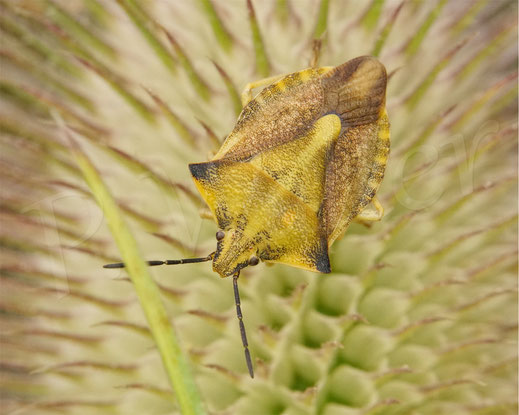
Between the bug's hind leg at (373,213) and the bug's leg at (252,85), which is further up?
the bug's leg at (252,85)

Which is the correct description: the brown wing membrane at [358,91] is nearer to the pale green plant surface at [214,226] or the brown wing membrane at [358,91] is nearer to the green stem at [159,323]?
the pale green plant surface at [214,226]

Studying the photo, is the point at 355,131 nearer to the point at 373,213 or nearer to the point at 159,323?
the point at 373,213

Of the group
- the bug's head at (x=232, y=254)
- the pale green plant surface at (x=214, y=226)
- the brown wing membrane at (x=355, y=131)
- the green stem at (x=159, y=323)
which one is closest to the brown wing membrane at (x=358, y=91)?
the brown wing membrane at (x=355, y=131)

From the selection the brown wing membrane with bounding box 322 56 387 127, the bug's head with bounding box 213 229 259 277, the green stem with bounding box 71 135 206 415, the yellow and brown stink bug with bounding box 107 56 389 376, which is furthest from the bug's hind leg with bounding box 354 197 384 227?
the green stem with bounding box 71 135 206 415

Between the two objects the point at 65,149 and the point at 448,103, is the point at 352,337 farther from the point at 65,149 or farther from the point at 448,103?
the point at 65,149

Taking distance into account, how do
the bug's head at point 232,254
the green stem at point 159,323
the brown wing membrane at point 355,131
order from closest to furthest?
the green stem at point 159,323
the bug's head at point 232,254
the brown wing membrane at point 355,131
